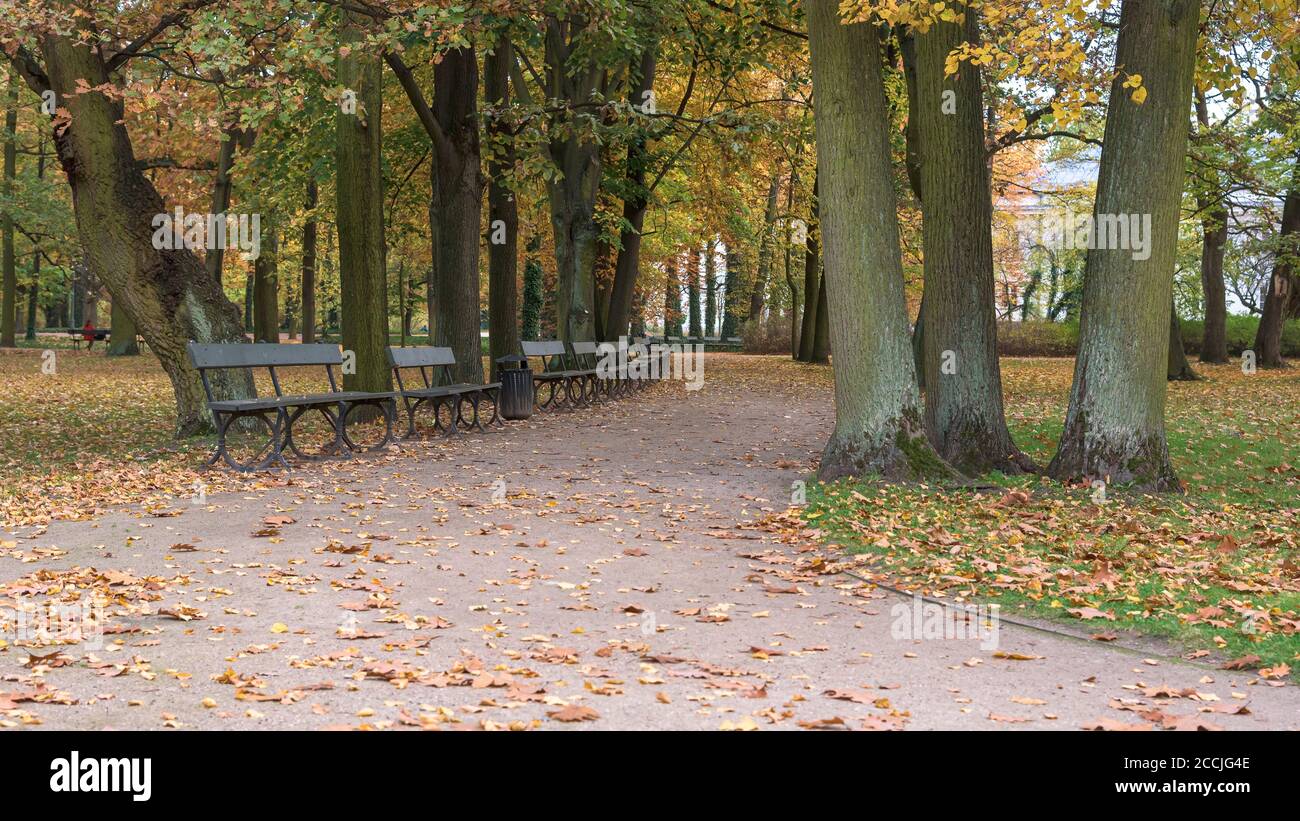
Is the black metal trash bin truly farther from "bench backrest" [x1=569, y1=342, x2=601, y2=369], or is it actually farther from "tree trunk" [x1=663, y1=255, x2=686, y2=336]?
"tree trunk" [x1=663, y1=255, x2=686, y2=336]

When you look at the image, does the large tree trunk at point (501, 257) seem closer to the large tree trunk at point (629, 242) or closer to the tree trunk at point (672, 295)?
the large tree trunk at point (629, 242)

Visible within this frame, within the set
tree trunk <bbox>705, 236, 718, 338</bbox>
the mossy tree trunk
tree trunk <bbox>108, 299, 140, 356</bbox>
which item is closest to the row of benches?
the mossy tree trunk

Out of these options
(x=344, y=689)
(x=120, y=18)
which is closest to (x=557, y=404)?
(x=120, y=18)

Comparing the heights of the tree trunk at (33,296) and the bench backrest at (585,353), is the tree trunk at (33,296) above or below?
above

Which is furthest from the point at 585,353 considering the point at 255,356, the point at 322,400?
the point at 255,356

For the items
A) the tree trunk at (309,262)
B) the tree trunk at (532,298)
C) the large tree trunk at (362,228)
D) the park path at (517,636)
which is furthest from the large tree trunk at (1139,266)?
the tree trunk at (532,298)

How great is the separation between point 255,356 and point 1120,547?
818 cm

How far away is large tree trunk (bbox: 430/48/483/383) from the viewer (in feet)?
59.3

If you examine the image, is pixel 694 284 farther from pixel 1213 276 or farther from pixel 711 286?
pixel 1213 276

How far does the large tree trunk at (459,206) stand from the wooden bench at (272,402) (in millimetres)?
4567

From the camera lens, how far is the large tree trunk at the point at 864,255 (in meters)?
11.0

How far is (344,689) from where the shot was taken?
4.78 m

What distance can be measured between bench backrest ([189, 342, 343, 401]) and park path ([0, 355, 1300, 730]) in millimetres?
1922

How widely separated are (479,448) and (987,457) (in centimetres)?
551
